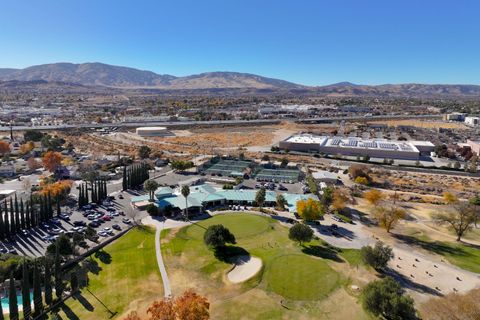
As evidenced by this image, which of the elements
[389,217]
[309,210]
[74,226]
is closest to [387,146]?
[389,217]

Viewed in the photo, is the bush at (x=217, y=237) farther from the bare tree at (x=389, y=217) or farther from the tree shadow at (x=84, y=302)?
the bare tree at (x=389, y=217)

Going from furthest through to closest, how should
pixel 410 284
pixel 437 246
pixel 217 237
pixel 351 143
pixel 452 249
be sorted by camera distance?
pixel 351 143 → pixel 437 246 → pixel 452 249 → pixel 217 237 → pixel 410 284

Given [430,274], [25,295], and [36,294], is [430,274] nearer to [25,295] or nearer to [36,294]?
[36,294]

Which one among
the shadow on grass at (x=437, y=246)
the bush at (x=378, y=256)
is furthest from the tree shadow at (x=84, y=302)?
the shadow on grass at (x=437, y=246)

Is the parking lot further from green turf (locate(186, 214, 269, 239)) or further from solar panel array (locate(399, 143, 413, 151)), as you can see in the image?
solar panel array (locate(399, 143, 413, 151))

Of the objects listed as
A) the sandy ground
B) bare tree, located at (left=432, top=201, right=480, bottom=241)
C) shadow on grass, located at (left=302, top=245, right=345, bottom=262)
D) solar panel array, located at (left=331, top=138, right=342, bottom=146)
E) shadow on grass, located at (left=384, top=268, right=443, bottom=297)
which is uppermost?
solar panel array, located at (left=331, top=138, right=342, bottom=146)

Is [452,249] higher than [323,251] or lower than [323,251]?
higher

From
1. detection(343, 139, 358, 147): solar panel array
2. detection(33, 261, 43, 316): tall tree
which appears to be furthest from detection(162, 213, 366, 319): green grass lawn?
detection(343, 139, 358, 147): solar panel array
